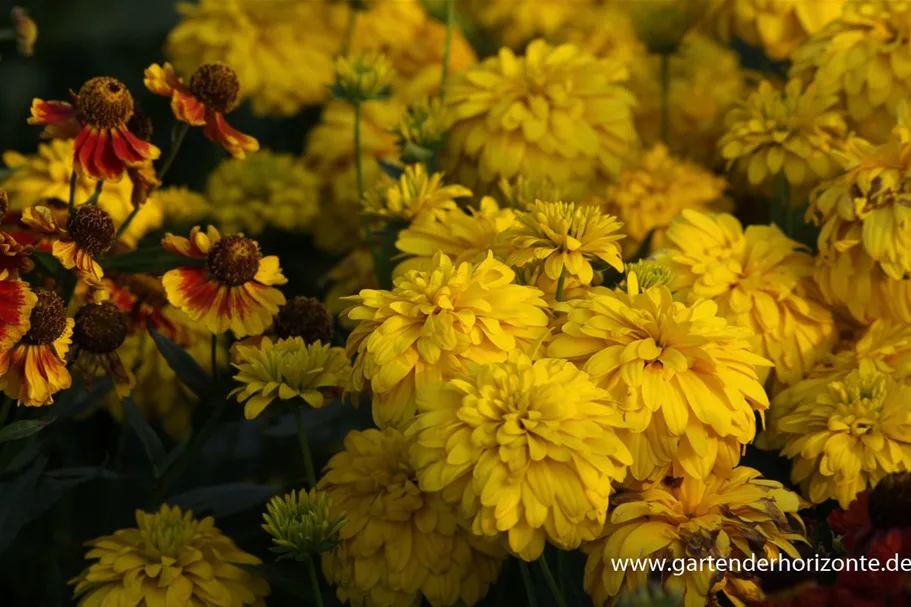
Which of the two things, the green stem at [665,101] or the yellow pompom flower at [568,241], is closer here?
the yellow pompom flower at [568,241]

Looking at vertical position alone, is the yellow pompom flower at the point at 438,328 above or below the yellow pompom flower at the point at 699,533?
above

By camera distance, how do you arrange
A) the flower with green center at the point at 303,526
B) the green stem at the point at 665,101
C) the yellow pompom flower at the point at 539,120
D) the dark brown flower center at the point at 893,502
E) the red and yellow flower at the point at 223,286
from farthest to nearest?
the green stem at the point at 665,101, the yellow pompom flower at the point at 539,120, the red and yellow flower at the point at 223,286, the flower with green center at the point at 303,526, the dark brown flower center at the point at 893,502

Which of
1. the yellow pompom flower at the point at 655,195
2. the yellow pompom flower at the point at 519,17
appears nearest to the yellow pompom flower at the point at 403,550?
the yellow pompom flower at the point at 655,195

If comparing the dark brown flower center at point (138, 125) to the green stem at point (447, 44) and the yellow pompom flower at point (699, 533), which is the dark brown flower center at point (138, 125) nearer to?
the green stem at point (447, 44)

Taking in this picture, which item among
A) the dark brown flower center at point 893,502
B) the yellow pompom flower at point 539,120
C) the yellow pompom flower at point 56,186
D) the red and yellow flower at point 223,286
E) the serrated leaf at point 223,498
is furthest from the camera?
the yellow pompom flower at point 56,186

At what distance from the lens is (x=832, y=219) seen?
42.3 inches

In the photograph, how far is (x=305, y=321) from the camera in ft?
3.43

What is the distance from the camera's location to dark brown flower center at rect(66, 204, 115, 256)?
3.07 ft

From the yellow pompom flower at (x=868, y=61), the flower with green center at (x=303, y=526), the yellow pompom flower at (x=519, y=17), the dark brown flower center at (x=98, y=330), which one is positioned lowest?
the yellow pompom flower at (x=519, y=17)

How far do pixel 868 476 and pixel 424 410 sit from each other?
38cm

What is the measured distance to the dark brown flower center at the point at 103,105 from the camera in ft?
3.34

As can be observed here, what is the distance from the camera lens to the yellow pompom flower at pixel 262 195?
59.9 inches

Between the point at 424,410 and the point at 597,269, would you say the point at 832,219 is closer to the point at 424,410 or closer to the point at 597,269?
the point at 597,269

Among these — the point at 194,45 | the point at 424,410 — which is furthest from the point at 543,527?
the point at 194,45
